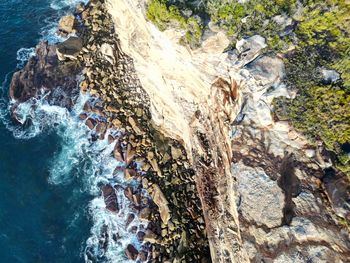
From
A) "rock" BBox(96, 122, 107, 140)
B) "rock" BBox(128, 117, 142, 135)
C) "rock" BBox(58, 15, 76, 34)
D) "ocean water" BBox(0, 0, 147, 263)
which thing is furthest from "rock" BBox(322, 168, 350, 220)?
"rock" BBox(58, 15, 76, 34)

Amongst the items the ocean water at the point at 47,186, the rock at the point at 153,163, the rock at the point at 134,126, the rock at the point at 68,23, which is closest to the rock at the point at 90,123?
the ocean water at the point at 47,186

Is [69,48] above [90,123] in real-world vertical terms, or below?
above

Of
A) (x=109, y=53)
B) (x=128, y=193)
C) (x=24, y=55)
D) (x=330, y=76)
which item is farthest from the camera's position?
(x=24, y=55)

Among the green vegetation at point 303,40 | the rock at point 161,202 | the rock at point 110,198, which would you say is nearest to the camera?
the green vegetation at point 303,40

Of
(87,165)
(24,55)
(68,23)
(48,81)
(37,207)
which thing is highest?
(68,23)

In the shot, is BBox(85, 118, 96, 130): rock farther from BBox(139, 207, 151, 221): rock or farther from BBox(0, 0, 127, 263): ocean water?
BBox(139, 207, 151, 221): rock

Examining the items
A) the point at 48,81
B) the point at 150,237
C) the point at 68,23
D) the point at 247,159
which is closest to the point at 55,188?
the point at 150,237

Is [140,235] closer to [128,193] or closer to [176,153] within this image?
[128,193]

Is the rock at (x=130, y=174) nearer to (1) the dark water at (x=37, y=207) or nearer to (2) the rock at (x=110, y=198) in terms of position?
(2) the rock at (x=110, y=198)
